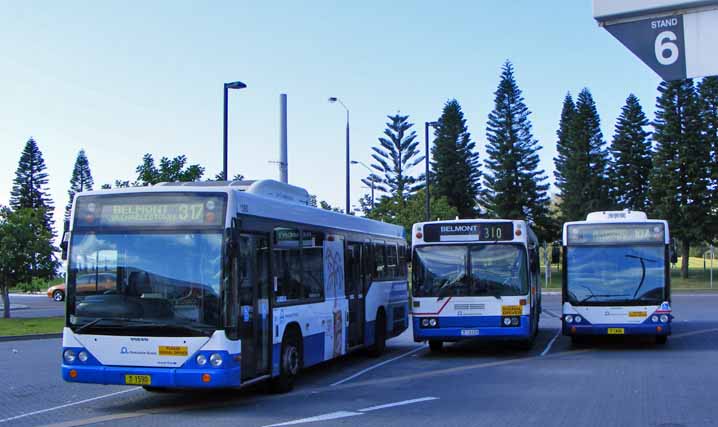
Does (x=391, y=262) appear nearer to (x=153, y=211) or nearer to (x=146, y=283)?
(x=153, y=211)

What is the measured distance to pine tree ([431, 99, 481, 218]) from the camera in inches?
2990

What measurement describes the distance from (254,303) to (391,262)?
8108 millimetres

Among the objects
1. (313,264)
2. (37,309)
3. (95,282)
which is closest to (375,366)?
(313,264)

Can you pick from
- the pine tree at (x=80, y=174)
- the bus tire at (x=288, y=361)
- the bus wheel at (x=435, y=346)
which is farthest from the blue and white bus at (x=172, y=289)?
the pine tree at (x=80, y=174)

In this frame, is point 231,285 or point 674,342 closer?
point 231,285

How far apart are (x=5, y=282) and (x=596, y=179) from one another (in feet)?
169

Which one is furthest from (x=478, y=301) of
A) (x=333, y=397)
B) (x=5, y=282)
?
(x=5, y=282)

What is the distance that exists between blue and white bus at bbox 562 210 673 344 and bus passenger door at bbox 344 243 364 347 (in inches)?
178

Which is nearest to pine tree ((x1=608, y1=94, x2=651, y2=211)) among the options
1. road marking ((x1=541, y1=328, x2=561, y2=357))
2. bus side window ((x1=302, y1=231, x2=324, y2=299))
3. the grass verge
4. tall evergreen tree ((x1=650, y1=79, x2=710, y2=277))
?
tall evergreen tree ((x1=650, y1=79, x2=710, y2=277))

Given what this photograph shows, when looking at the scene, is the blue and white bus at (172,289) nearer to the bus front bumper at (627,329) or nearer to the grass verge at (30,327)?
the bus front bumper at (627,329)

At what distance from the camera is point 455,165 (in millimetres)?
76375

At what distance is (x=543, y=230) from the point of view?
73062mm

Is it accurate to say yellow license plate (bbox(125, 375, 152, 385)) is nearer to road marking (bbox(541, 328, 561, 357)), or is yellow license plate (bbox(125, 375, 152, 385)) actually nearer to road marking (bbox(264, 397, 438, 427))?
road marking (bbox(264, 397, 438, 427))

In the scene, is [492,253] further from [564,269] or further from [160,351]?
[160,351]
